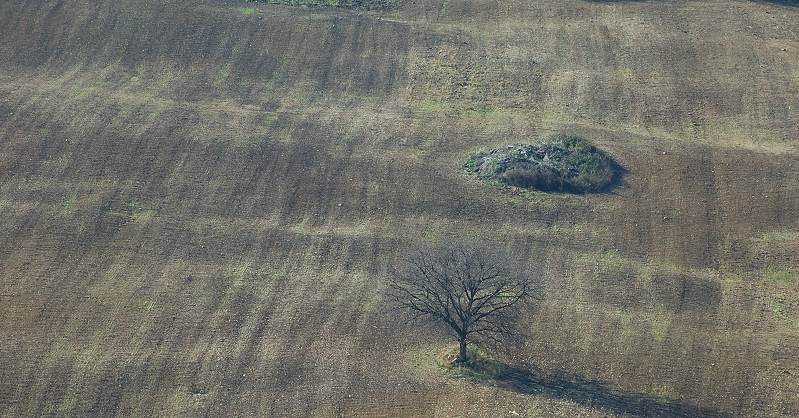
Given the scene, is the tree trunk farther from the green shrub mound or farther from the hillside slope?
the green shrub mound

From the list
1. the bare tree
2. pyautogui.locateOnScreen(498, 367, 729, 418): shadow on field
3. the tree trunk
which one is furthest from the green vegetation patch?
pyautogui.locateOnScreen(498, 367, 729, 418): shadow on field

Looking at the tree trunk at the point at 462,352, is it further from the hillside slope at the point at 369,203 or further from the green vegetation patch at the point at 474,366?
the hillside slope at the point at 369,203

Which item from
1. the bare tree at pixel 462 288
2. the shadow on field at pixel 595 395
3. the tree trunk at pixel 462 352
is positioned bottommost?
the shadow on field at pixel 595 395

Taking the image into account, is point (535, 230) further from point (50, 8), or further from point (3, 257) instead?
point (50, 8)

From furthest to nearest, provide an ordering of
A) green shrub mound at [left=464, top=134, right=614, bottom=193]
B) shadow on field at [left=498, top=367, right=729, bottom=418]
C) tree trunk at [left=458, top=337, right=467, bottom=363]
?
1. green shrub mound at [left=464, top=134, right=614, bottom=193]
2. tree trunk at [left=458, top=337, right=467, bottom=363]
3. shadow on field at [left=498, top=367, right=729, bottom=418]

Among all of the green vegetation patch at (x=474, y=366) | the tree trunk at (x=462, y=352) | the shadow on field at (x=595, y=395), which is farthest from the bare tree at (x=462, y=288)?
the shadow on field at (x=595, y=395)

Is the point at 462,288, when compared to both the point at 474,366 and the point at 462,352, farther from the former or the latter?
the point at 474,366

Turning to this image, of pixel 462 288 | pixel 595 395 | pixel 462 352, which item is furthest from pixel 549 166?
pixel 595 395
